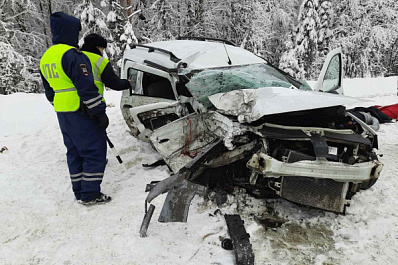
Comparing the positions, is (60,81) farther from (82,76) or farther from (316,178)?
(316,178)

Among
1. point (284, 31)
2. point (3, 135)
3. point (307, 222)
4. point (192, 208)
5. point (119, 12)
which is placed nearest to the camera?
point (307, 222)

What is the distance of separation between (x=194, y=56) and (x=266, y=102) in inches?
61.5

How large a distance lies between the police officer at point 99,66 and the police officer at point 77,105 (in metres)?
0.16

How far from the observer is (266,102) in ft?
8.00

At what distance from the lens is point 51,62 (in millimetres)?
2738

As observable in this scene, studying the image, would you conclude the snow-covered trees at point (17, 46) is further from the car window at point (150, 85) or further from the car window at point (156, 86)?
the car window at point (156, 86)

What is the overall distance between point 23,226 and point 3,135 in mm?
3370

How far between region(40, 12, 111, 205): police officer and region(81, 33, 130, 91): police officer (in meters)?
0.16

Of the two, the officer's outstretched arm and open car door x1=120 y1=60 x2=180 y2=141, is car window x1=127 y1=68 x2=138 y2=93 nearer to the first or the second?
open car door x1=120 y1=60 x2=180 y2=141

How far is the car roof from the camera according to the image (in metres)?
3.50

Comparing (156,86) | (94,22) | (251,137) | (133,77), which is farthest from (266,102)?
(94,22)

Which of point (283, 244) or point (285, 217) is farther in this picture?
point (285, 217)

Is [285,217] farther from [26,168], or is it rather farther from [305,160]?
[26,168]

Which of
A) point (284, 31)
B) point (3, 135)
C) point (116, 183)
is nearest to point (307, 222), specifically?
point (116, 183)
